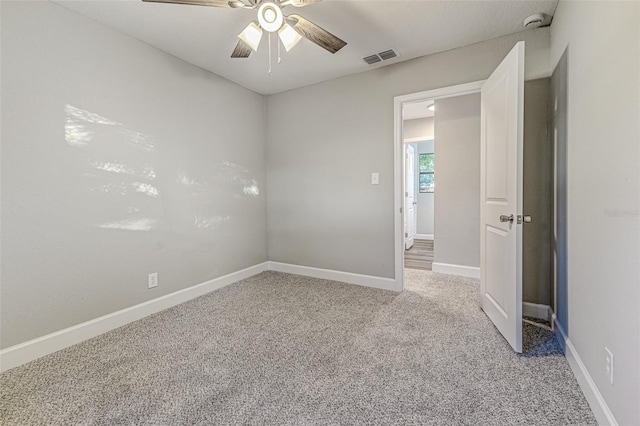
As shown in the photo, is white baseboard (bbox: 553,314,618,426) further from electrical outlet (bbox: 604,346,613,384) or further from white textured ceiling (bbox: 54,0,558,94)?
white textured ceiling (bbox: 54,0,558,94)

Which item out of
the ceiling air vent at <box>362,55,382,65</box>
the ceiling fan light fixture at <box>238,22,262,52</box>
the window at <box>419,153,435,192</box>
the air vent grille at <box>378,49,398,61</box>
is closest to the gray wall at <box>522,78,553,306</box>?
the air vent grille at <box>378,49,398,61</box>

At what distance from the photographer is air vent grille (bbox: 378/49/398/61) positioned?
269cm

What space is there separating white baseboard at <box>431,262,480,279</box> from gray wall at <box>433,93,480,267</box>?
1.9 inches

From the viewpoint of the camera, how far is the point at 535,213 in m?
2.38

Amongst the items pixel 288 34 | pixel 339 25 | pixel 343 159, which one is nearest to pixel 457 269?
pixel 343 159

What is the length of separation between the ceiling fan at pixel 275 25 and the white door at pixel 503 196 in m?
1.21

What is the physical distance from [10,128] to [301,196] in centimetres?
259

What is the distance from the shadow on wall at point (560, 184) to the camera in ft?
6.21

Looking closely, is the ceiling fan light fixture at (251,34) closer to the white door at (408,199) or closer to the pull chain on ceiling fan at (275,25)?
the pull chain on ceiling fan at (275,25)

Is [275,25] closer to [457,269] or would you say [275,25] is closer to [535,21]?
[535,21]

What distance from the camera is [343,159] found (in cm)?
335

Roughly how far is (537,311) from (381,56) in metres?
2.75

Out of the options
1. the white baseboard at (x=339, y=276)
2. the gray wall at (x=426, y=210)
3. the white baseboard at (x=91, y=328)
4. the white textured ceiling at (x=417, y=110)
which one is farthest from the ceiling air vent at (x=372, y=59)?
the gray wall at (x=426, y=210)

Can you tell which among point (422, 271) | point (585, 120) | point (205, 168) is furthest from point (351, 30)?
point (422, 271)
